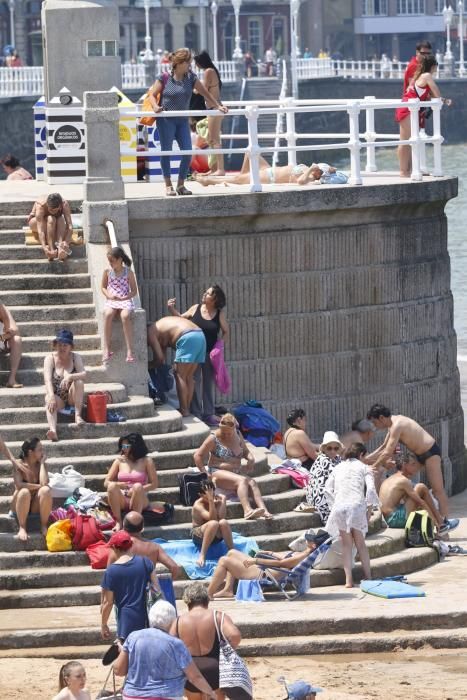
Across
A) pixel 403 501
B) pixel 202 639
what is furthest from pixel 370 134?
pixel 202 639

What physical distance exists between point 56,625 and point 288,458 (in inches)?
145

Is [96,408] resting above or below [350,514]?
above

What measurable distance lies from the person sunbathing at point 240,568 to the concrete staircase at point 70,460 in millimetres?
280

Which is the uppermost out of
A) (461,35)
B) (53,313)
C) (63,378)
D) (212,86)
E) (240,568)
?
(461,35)

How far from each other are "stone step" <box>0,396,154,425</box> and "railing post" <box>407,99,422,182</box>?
424cm

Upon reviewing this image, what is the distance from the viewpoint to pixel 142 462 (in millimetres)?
15398

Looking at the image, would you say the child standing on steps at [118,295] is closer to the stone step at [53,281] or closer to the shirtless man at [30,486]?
the stone step at [53,281]

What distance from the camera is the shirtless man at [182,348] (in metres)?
17.1

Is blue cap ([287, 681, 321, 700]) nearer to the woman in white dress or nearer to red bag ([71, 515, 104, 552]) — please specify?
the woman in white dress

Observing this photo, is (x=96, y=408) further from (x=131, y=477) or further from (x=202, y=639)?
(x=202, y=639)

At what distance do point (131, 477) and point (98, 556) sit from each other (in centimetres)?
80

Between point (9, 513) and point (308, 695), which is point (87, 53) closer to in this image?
point (9, 513)

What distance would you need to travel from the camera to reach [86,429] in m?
16.0

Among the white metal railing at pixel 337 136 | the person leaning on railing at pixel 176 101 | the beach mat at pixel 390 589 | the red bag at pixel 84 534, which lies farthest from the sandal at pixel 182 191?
the beach mat at pixel 390 589
